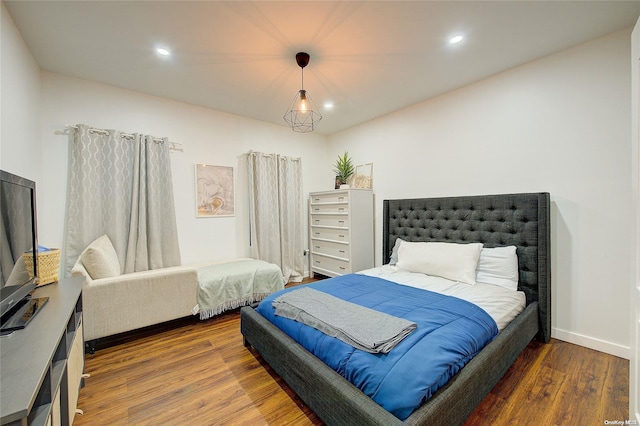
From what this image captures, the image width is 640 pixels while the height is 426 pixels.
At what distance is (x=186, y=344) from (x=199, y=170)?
2093mm

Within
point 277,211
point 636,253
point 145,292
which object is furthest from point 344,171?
point 636,253

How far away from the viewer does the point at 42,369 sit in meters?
0.85

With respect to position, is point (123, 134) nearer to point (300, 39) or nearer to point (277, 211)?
point (277, 211)

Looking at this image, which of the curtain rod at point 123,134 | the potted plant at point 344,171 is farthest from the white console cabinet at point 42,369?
the potted plant at point 344,171

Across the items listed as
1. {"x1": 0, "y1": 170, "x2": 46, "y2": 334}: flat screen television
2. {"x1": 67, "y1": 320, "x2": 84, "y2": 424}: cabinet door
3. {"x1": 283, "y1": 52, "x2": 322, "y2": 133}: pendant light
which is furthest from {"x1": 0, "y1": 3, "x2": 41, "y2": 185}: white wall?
{"x1": 283, "y1": 52, "x2": 322, "y2": 133}: pendant light

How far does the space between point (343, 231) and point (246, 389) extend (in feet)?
7.68

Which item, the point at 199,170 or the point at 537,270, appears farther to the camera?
the point at 199,170

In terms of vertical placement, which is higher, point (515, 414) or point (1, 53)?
point (1, 53)

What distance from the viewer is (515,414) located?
1517 millimetres

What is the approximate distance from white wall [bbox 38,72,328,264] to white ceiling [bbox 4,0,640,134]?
199 mm

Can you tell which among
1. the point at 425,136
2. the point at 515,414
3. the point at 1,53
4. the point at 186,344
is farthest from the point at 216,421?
the point at 425,136

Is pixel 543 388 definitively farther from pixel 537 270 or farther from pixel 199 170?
pixel 199 170

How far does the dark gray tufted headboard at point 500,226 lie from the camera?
229cm

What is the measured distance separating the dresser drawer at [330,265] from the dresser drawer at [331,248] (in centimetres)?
8
